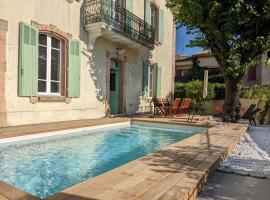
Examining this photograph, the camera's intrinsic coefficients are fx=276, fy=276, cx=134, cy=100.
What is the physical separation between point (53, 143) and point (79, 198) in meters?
4.66

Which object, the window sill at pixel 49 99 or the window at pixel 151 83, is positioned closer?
the window sill at pixel 49 99

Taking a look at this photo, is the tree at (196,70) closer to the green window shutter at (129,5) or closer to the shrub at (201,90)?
the shrub at (201,90)

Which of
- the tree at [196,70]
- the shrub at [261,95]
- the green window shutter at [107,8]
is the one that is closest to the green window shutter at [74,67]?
the green window shutter at [107,8]

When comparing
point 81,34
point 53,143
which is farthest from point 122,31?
point 53,143

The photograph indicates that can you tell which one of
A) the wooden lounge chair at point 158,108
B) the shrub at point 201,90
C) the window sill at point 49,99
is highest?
the shrub at point 201,90

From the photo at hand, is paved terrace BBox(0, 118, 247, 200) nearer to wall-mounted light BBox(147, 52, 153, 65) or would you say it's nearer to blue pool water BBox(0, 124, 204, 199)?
blue pool water BBox(0, 124, 204, 199)

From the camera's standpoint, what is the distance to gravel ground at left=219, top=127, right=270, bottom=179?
4.53 meters

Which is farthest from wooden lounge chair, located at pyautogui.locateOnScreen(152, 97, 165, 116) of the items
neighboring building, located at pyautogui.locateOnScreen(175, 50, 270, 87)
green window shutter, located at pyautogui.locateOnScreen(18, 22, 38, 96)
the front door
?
neighboring building, located at pyautogui.locateOnScreen(175, 50, 270, 87)

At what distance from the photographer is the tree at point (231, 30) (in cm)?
951

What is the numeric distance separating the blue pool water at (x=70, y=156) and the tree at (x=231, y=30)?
2972 millimetres

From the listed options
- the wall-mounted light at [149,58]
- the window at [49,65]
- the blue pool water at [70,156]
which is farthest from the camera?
the wall-mounted light at [149,58]

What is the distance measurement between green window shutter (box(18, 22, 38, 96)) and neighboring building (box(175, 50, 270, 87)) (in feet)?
60.4

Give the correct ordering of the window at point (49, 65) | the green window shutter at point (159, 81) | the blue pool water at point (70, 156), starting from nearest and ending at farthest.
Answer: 1. the blue pool water at point (70, 156)
2. the window at point (49, 65)
3. the green window shutter at point (159, 81)

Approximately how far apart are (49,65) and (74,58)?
1.07m
